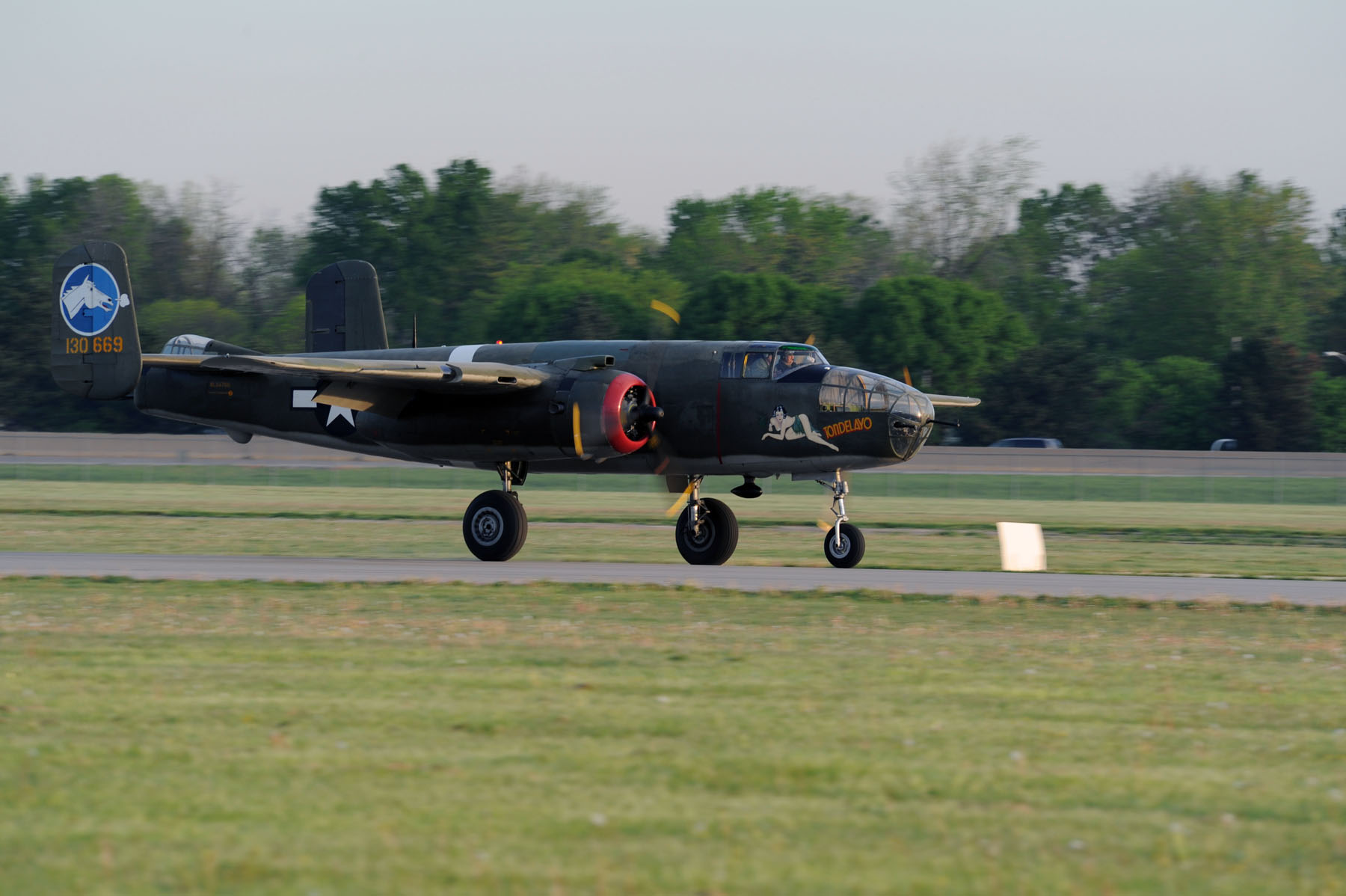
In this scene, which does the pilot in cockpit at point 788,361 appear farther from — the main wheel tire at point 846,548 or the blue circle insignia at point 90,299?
the blue circle insignia at point 90,299

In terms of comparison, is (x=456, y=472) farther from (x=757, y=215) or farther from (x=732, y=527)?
(x=757, y=215)

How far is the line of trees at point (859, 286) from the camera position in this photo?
89.5 metres

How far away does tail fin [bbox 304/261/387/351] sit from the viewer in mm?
30312

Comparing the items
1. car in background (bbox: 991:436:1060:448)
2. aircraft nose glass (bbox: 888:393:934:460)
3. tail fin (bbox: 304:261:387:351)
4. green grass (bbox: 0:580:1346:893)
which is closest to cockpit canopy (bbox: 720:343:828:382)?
aircraft nose glass (bbox: 888:393:934:460)

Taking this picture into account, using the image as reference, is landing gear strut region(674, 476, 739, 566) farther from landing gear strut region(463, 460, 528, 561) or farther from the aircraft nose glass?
the aircraft nose glass

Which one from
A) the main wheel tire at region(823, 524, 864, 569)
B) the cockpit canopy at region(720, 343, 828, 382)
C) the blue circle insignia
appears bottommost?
the main wheel tire at region(823, 524, 864, 569)

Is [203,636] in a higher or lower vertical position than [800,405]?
lower

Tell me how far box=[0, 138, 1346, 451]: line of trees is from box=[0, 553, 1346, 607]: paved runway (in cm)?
6487

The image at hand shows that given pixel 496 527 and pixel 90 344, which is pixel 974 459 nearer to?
pixel 496 527

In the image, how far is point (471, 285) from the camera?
115 meters

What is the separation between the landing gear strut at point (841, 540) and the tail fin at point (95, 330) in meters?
12.9

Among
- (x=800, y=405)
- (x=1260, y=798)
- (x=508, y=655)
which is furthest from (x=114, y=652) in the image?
(x=800, y=405)

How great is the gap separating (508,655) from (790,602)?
5.93m

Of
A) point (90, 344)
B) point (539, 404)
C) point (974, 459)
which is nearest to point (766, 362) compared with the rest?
point (539, 404)
